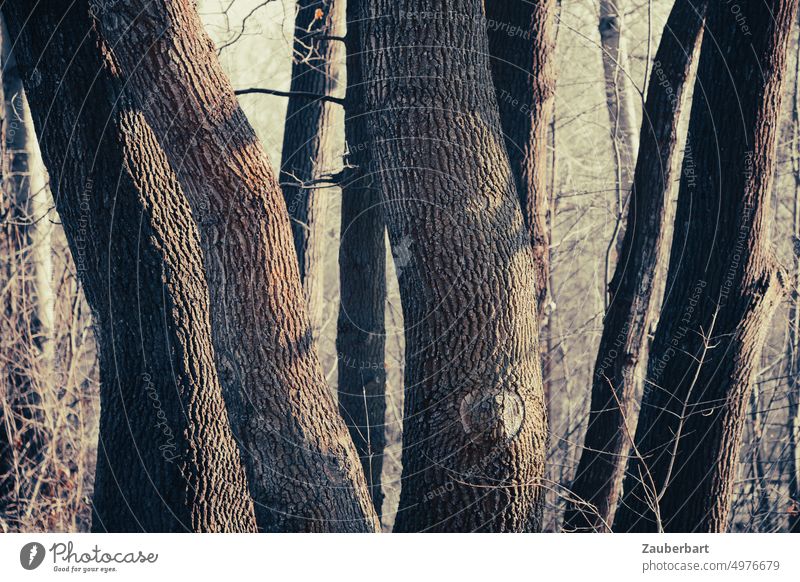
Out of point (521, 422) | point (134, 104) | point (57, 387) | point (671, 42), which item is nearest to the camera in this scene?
point (521, 422)

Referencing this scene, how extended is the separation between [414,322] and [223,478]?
1.53 m

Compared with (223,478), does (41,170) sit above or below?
above

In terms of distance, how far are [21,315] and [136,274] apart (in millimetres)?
3153

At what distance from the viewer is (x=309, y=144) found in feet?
22.4

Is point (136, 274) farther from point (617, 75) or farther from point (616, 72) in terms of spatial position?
point (617, 75)

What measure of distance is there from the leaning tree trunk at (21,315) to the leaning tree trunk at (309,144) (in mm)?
2039

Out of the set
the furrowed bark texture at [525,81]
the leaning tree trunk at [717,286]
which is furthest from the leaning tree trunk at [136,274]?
the leaning tree trunk at [717,286]

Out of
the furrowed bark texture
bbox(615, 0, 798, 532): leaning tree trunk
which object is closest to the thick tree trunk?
the furrowed bark texture

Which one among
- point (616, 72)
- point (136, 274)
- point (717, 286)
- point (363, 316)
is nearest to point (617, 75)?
point (616, 72)

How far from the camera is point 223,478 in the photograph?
4.31 metres

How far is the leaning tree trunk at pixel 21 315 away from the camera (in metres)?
6.08

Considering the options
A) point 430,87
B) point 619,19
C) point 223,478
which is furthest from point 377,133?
point 619,19

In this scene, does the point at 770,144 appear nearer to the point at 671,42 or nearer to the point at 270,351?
the point at 671,42
